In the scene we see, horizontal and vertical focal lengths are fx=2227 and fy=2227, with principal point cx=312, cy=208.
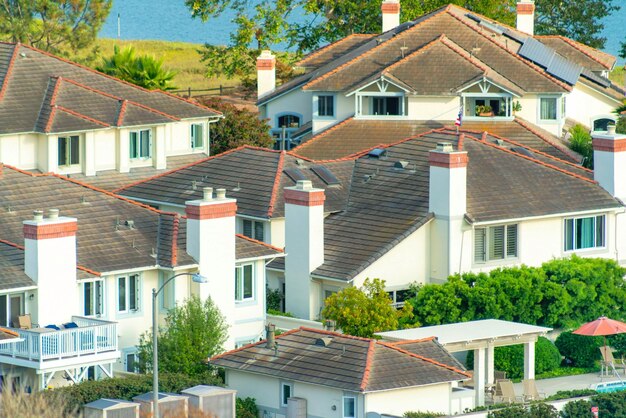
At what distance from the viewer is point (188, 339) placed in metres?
62.0

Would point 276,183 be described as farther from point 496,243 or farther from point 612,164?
point 612,164

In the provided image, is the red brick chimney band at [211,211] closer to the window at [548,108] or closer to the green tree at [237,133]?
the green tree at [237,133]

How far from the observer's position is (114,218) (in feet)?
219

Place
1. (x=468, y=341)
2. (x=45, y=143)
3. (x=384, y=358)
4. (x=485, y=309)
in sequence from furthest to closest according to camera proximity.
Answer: (x=45, y=143) → (x=485, y=309) → (x=468, y=341) → (x=384, y=358)

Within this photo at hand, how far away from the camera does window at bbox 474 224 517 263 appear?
70.9 meters

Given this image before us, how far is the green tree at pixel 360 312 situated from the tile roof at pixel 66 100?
56.8ft

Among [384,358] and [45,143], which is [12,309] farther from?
[45,143]

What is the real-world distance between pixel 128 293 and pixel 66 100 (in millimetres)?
19492

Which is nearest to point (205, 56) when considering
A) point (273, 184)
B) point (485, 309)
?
point (273, 184)

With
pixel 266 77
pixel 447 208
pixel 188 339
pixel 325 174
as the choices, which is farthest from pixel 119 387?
pixel 266 77

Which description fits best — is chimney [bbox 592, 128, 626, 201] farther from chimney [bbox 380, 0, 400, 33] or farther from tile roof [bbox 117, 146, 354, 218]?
chimney [bbox 380, 0, 400, 33]

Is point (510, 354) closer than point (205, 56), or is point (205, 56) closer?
point (510, 354)

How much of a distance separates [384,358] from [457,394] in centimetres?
269

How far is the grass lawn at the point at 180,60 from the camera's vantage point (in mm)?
123812
